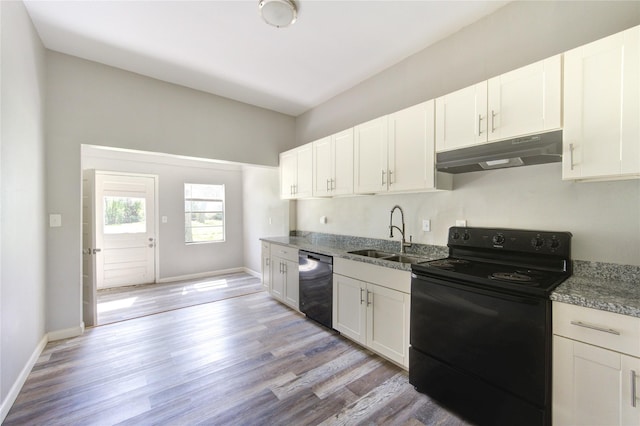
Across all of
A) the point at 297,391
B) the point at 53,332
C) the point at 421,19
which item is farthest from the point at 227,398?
the point at 421,19

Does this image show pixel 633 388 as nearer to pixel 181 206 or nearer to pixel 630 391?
pixel 630 391

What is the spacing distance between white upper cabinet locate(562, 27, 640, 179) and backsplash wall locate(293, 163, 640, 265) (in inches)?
11.3

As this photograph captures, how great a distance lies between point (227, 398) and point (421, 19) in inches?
134

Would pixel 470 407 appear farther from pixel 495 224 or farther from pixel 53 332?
pixel 53 332

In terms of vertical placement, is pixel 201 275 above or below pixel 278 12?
below

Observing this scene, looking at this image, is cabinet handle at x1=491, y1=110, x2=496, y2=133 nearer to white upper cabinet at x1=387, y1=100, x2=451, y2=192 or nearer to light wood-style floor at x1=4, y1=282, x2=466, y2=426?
white upper cabinet at x1=387, y1=100, x2=451, y2=192

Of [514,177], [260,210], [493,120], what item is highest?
[493,120]

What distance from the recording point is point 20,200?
2033mm

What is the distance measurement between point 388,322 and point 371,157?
1598 millimetres

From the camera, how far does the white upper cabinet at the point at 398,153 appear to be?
2.25 m

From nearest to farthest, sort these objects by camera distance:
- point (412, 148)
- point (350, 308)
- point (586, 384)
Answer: point (586, 384)
point (412, 148)
point (350, 308)

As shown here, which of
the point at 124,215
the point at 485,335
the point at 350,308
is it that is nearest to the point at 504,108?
the point at 485,335

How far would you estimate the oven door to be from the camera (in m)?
1.40

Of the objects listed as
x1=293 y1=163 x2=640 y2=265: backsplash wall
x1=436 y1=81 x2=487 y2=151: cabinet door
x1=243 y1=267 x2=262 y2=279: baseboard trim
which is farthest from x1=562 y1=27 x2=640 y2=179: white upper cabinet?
x1=243 y1=267 x2=262 y2=279: baseboard trim
